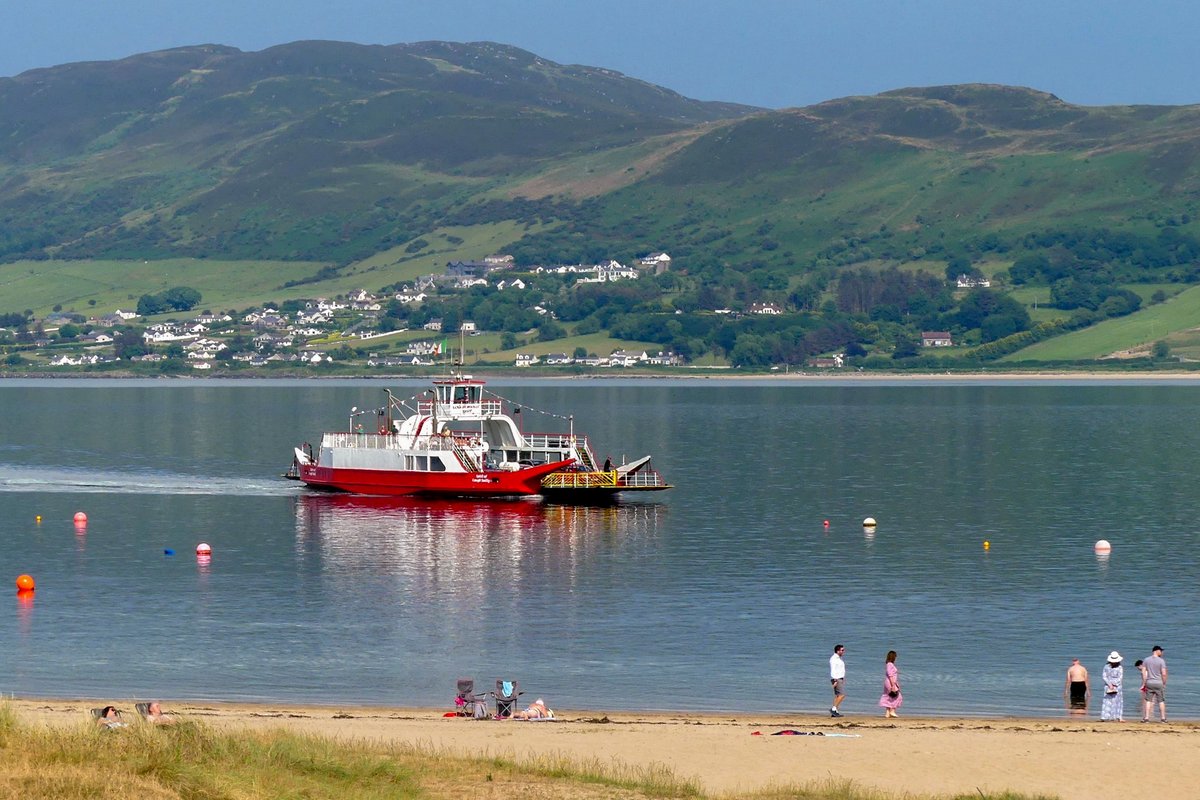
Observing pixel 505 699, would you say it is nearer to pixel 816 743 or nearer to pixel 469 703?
pixel 469 703

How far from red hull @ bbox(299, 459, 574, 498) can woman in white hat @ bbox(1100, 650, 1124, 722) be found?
58355 mm

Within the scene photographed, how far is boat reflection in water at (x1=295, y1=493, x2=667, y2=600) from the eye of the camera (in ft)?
244

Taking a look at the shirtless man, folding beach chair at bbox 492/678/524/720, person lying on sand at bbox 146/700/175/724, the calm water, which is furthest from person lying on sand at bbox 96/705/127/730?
the shirtless man

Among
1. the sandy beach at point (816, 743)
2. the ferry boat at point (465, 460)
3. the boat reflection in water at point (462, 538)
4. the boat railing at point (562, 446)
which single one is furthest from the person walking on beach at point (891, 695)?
the boat railing at point (562, 446)

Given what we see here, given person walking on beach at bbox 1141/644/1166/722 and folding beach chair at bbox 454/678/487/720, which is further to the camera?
folding beach chair at bbox 454/678/487/720

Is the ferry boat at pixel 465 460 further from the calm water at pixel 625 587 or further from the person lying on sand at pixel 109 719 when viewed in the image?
the person lying on sand at pixel 109 719

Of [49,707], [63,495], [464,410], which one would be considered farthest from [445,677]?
[63,495]

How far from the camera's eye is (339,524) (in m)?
94.4

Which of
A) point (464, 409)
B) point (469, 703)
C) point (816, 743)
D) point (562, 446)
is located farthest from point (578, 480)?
point (816, 743)

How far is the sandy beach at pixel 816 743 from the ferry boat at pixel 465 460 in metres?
54.5

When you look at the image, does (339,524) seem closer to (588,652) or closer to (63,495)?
(63,495)

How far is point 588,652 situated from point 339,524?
41.9 m

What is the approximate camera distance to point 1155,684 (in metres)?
43.7

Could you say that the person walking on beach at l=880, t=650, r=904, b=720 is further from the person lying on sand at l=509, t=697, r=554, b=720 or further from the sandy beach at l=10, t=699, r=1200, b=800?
the person lying on sand at l=509, t=697, r=554, b=720
